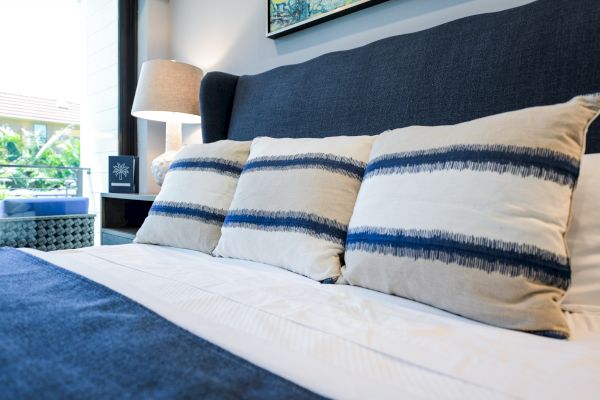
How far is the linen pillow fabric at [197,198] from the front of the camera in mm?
1207

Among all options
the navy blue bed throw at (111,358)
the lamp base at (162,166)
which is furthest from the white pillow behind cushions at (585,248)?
the lamp base at (162,166)

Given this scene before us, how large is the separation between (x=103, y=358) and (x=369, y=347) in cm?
33

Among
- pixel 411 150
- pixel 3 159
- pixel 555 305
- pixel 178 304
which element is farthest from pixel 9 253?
pixel 3 159

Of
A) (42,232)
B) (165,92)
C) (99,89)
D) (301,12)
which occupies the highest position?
(301,12)

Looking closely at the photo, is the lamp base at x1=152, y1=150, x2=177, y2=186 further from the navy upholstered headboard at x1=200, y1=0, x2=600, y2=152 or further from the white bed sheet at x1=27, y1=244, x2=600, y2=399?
the white bed sheet at x1=27, y1=244, x2=600, y2=399

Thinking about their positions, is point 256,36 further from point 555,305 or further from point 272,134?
point 555,305

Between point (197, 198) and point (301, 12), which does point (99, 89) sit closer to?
point (301, 12)

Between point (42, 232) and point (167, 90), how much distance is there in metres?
1.09

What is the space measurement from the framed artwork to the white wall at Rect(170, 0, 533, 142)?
0.12 ft

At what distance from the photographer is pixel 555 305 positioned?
0.59m

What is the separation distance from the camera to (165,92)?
2.07 metres

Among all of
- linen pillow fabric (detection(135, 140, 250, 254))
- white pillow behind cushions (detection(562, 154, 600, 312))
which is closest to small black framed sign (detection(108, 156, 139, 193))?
linen pillow fabric (detection(135, 140, 250, 254))

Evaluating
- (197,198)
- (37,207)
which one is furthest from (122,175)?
(197,198)

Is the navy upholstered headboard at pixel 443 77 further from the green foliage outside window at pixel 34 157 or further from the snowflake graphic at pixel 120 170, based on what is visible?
the green foliage outside window at pixel 34 157
